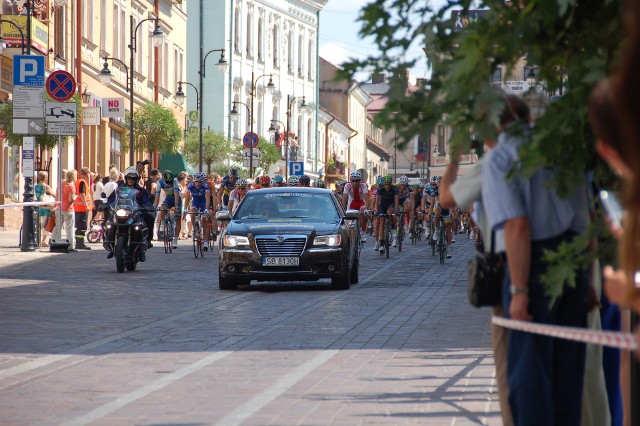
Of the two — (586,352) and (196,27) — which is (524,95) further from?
(196,27)

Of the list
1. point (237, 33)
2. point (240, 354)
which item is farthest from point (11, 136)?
point (237, 33)

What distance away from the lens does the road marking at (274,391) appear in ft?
25.5

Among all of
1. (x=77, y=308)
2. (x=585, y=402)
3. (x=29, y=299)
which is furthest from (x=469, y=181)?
(x=29, y=299)

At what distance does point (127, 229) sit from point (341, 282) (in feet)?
17.2

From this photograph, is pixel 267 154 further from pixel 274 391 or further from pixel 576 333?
pixel 576 333

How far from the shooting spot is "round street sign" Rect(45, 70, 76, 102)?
91.4 ft

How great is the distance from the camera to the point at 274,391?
29.3ft

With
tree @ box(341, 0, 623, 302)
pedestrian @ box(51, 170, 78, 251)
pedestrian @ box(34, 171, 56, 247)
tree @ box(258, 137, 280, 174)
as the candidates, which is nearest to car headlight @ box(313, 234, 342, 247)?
pedestrian @ box(51, 170, 78, 251)

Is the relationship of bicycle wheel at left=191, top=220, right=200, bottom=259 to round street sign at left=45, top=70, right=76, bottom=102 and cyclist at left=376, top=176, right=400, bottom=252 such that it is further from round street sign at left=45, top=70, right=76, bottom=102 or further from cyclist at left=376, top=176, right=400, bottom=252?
cyclist at left=376, top=176, right=400, bottom=252

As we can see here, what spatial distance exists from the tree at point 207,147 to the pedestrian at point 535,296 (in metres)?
57.8

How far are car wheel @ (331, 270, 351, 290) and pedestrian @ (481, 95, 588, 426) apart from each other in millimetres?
13633

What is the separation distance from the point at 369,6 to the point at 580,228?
1.37m

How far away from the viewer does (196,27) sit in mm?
82500

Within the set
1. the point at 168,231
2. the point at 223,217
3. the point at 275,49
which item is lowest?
the point at 168,231
